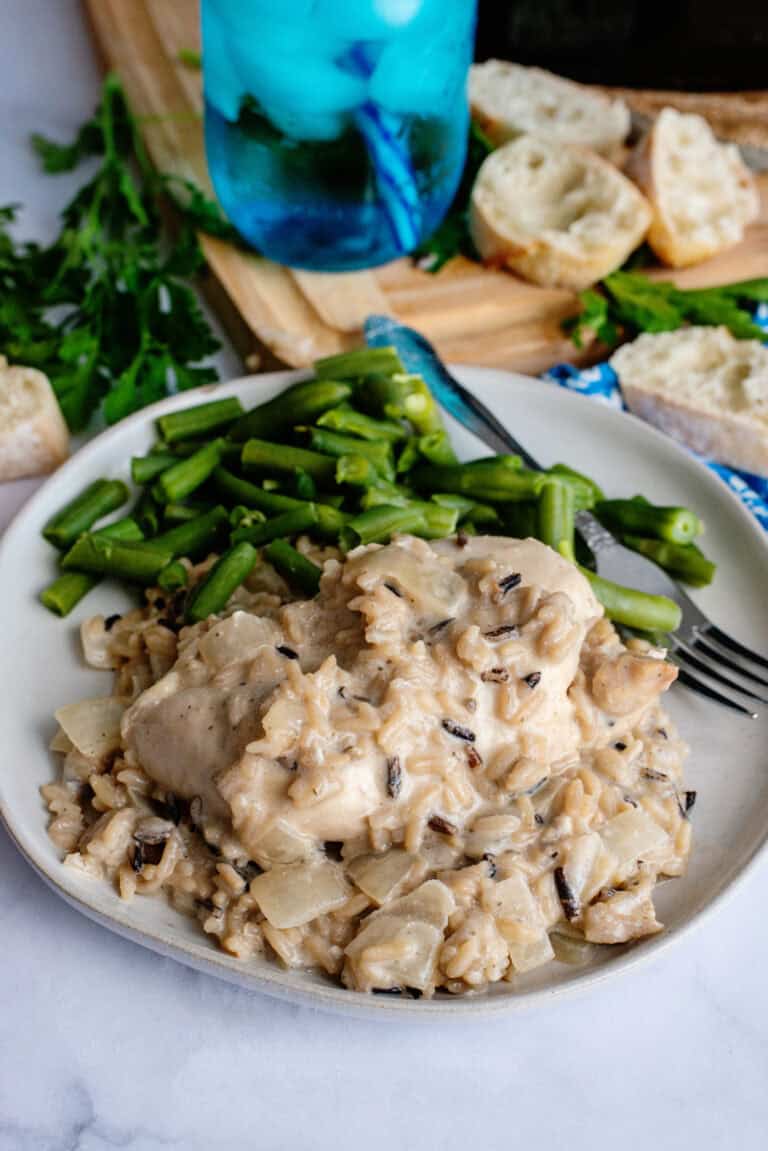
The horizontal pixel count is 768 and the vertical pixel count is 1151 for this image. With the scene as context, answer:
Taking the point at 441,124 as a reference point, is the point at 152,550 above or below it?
below

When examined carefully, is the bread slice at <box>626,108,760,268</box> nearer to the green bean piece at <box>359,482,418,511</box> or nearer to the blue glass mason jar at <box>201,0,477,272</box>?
the blue glass mason jar at <box>201,0,477,272</box>

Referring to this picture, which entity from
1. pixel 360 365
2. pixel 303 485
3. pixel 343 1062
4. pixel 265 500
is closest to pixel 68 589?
pixel 265 500

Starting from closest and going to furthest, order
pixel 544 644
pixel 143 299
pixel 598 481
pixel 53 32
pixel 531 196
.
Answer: pixel 544 644 → pixel 598 481 → pixel 143 299 → pixel 531 196 → pixel 53 32

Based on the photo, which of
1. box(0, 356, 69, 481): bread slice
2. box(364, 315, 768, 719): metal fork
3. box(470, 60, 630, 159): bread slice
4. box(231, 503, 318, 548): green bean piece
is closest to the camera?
box(364, 315, 768, 719): metal fork

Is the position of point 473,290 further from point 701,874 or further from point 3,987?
point 3,987

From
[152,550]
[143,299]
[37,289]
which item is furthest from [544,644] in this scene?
[37,289]

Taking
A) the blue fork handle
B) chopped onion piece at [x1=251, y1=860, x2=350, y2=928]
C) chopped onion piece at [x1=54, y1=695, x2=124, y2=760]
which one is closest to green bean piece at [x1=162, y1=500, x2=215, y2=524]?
chopped onion piece at [x1=54, y1=695, x2=124, y2=760]

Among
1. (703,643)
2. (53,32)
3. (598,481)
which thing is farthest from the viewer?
(53,32)

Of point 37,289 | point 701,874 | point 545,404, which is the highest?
point 37,289
